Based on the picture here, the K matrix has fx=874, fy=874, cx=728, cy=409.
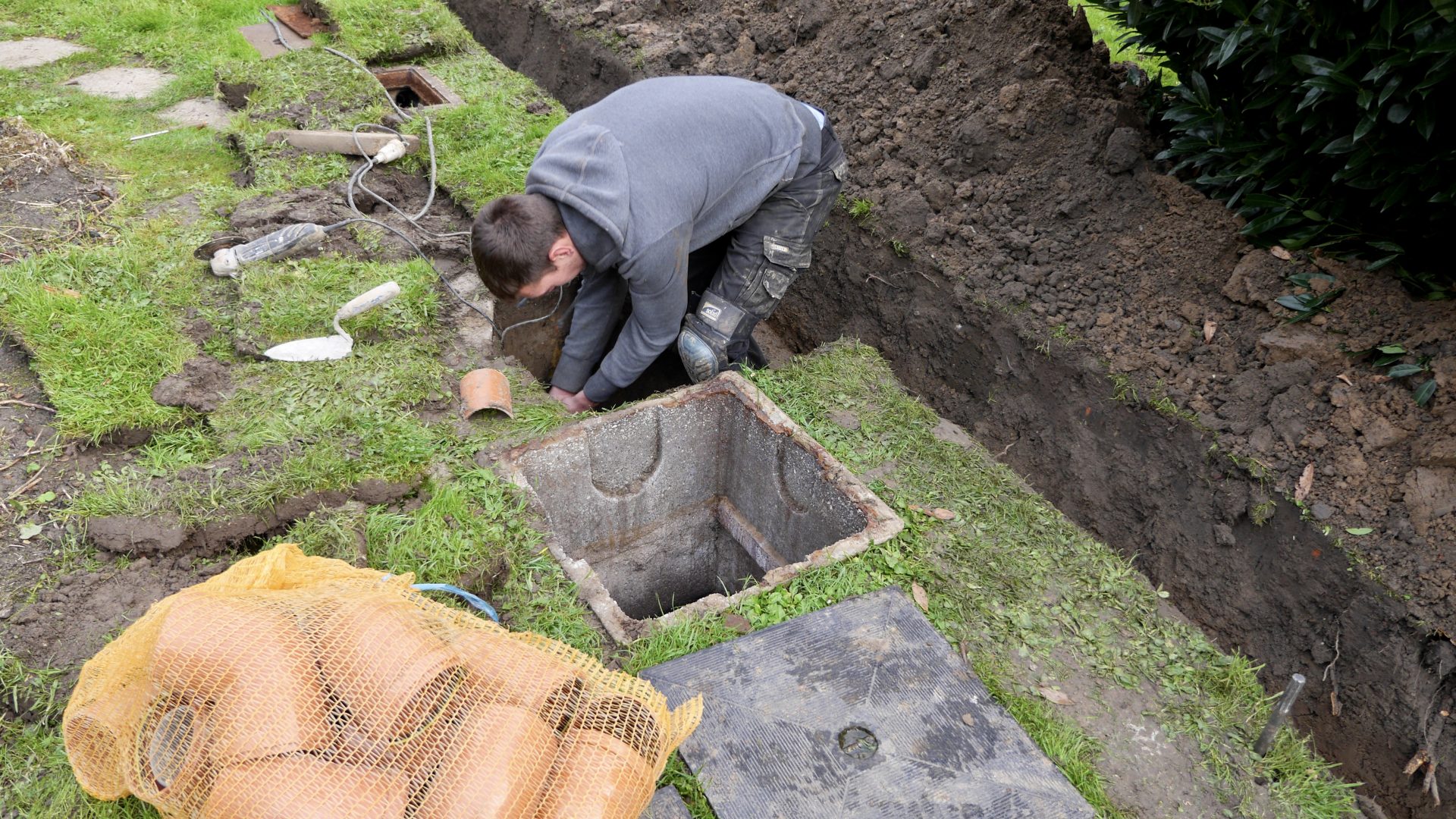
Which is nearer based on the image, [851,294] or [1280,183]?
[1280,183]

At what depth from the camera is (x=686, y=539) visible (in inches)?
159

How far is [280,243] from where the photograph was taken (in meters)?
4.05

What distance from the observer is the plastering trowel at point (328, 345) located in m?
3.52

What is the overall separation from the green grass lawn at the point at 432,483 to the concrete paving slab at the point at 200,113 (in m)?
1.15

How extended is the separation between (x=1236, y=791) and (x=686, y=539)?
2311 millimetres

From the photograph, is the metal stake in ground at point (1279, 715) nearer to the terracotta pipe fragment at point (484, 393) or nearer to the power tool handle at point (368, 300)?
the terracotta pipe fragment at point (484, 393)

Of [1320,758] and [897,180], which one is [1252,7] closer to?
[897,180]

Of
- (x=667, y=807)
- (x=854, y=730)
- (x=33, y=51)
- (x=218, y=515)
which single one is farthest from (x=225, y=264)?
(x=33, y=51)

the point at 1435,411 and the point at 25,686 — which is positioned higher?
the point at 1435,411

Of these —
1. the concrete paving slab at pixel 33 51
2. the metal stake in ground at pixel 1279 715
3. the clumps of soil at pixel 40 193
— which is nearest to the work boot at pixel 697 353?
the metal stake in ground at pixel 1279 715

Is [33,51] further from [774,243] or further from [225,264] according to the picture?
[774,243]

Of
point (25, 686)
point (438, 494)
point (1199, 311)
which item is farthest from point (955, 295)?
point (25, 686)

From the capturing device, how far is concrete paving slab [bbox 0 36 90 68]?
20.7 feet

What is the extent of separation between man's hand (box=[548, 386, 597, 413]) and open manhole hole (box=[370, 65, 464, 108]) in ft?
10.6
